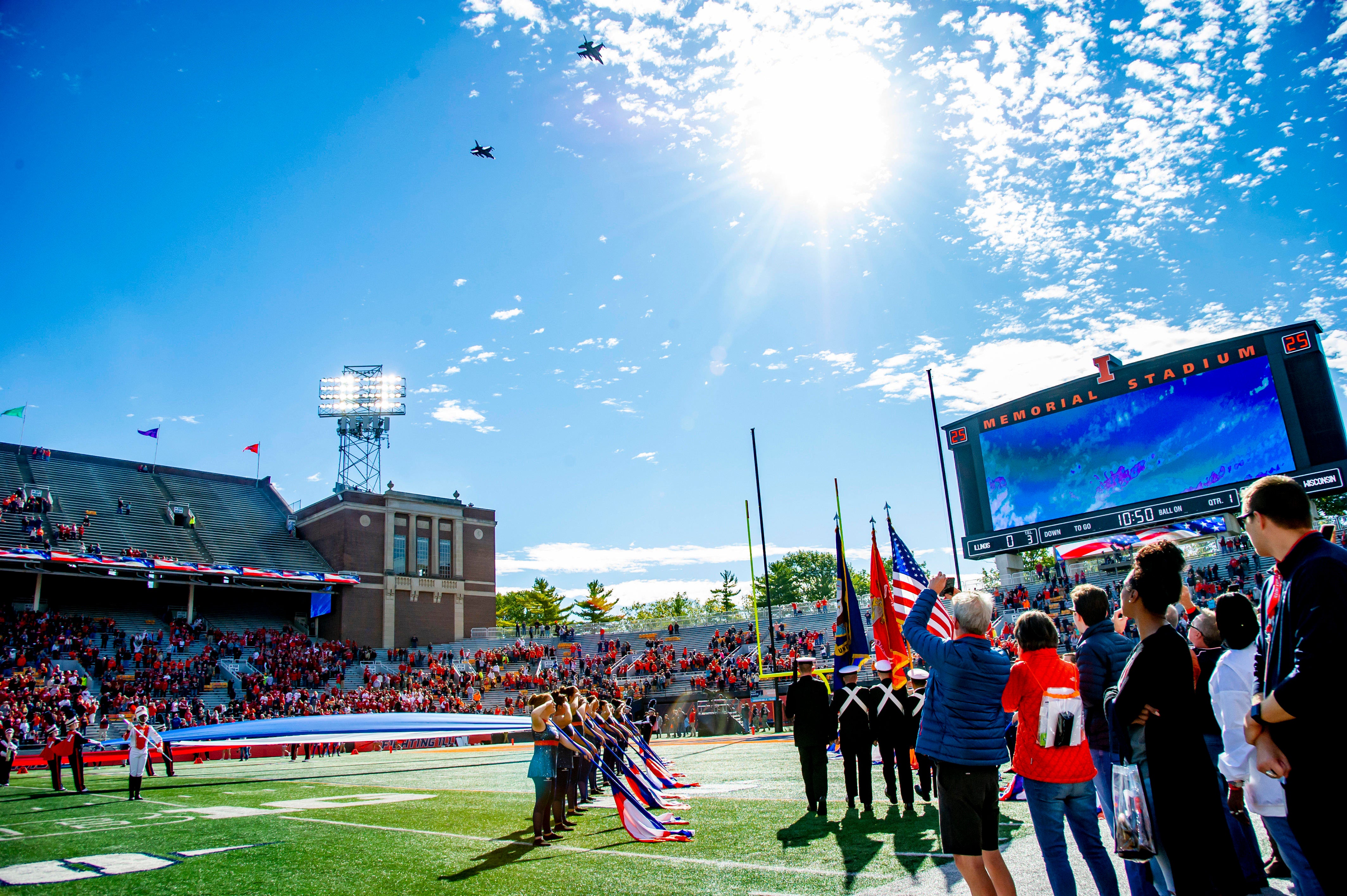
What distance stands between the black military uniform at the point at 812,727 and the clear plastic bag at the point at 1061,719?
4777 mm

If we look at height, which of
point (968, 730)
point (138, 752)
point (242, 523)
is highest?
point (242, 523)

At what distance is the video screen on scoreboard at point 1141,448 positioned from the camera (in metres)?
30.9

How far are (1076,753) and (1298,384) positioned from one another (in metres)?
33.9

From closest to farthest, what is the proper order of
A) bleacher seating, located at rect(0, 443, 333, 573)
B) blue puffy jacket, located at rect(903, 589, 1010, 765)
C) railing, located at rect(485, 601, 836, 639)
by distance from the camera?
blue puffy jacket, located at rect(903, 589, 1010, 765) → bleacher seating, located at rect(0, 443, 333, 573) → railing, located at rect(485, 601, 836, 639)

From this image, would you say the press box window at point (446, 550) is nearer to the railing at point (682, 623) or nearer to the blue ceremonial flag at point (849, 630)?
the railing at point (682, 623)

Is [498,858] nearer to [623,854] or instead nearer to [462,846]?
[462,846]

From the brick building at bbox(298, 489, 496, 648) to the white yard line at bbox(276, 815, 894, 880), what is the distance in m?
41.2

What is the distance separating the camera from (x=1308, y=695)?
2.57m

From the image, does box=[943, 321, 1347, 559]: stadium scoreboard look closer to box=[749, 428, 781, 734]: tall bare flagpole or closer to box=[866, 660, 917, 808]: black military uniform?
box=[749, 428, 781, 734]: tall bare flagpole

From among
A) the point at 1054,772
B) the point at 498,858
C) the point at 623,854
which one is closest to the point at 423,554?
the point at 498,858

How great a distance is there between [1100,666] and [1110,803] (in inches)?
31.8

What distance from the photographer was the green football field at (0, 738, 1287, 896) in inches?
251

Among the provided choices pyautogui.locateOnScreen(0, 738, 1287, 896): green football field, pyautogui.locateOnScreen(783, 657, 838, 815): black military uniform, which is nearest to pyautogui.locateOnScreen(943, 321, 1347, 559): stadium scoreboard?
pyautogui.locateOnScreen(0, 738, 1287, 896): green football field

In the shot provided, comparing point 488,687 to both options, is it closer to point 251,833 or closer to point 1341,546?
point 251,833
